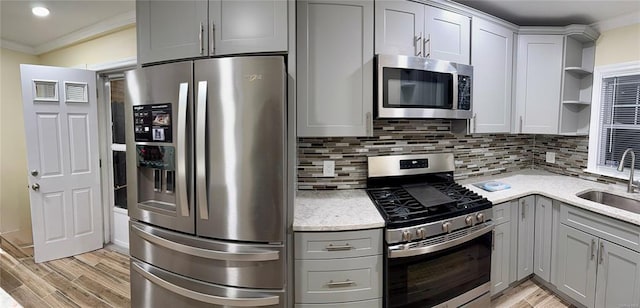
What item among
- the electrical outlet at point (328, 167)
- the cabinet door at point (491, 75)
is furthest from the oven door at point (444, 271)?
the cabinet door at point (491, 75)

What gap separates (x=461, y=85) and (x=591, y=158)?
166cm

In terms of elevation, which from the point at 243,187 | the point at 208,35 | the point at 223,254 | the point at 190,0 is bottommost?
the point at 223,254

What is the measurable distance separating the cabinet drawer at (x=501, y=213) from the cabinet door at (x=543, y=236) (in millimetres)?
348

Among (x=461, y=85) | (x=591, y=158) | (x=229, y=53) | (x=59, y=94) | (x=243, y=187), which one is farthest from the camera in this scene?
(x=59, y=94)

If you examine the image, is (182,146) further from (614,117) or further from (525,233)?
(614,117)

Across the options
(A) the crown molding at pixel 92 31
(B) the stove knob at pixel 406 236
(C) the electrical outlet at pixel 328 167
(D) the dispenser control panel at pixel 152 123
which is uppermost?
(A) the crown molding at pixel 92 31

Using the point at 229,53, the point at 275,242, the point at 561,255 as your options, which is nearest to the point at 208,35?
the point at 229,53

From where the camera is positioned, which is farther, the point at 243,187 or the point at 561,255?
the point at 561,255

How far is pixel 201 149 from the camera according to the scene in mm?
1402

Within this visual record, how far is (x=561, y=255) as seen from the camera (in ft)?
7.07

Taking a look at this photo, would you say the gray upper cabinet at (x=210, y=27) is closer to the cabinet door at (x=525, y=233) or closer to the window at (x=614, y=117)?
the cabinet door at (x=525, y=233)

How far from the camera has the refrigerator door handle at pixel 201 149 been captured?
1390 mm

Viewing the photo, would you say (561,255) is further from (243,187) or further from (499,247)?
(243,187)

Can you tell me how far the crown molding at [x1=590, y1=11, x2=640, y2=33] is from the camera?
7.50 ft
